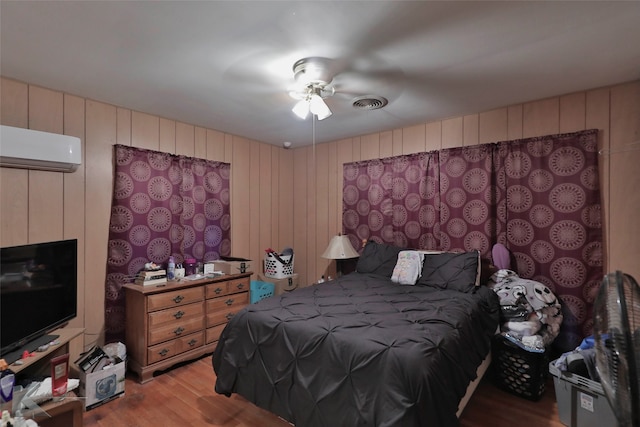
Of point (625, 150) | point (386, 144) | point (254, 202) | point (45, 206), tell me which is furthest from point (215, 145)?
point (625, 150)

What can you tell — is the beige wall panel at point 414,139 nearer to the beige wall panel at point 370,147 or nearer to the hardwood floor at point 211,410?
the beige wall panel at point 370,147

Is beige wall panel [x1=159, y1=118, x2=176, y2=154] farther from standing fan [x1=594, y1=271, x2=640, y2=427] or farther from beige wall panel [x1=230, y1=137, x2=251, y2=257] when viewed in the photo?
standing fan [x1=594, y1=271, x2=640, y2=427]

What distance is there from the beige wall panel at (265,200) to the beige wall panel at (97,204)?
1705mm

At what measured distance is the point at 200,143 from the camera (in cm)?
347

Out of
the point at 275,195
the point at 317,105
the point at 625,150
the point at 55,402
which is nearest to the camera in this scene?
the point at 55,402

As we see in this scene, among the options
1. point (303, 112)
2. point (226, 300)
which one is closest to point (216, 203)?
point (226, 300)

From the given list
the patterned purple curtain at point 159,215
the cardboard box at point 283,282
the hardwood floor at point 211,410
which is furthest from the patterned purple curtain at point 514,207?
the patterned purple curtain at point 159,215

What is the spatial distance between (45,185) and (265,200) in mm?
2325

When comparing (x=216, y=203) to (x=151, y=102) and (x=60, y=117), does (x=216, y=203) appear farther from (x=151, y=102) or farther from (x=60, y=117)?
(x=60, y=117)

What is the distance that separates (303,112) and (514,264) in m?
2.32

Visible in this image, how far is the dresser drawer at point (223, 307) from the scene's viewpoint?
9.91 feet

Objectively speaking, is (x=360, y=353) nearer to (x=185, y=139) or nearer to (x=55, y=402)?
(x=55, y=402)

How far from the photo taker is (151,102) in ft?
8.93

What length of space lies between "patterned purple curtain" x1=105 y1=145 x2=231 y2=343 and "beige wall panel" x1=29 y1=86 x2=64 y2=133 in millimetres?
449
